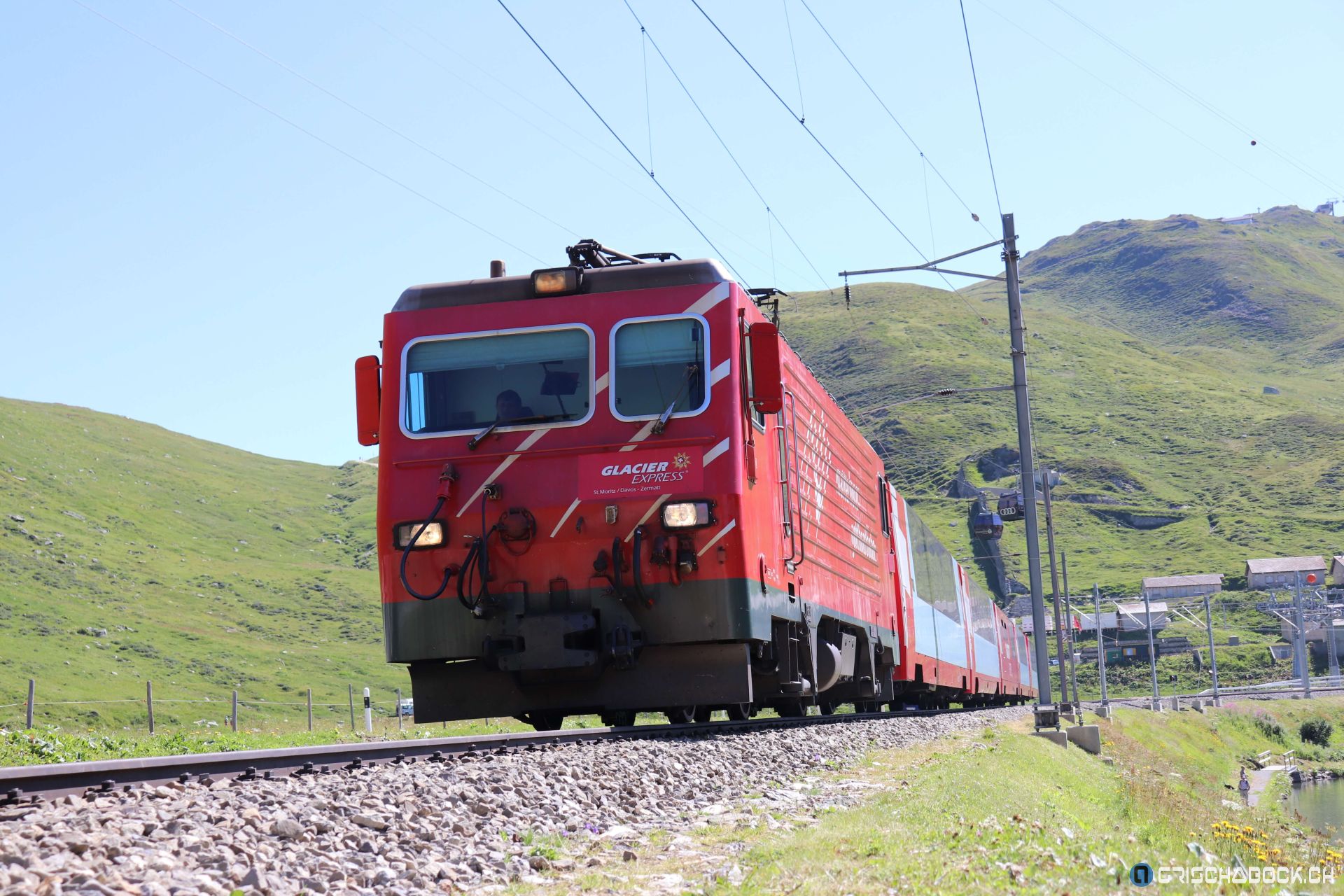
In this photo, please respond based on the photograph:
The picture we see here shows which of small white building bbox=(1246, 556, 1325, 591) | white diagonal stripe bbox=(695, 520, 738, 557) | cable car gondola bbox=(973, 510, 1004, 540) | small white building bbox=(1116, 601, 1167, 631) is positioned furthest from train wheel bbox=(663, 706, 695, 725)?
small white building bbox=(1246, 556, 1325, 591)

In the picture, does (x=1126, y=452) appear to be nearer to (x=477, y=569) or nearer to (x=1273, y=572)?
(x=1273, y=572)

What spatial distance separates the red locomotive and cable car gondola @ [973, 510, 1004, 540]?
5293cm

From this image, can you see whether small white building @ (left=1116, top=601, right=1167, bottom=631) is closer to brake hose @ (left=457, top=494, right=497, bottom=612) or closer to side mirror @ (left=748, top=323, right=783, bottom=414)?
side mirror @ (left=748, top=323, right=783, bottom=414)

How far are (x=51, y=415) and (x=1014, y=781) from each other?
384ft

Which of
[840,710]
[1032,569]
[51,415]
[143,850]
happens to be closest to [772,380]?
[143,850]

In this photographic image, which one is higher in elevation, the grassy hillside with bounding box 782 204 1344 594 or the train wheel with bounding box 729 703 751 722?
the grassy hillside with bounding box 782 204 1344 594

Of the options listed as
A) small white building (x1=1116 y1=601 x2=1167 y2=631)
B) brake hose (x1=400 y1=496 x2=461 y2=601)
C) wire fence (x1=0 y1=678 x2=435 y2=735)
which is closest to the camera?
brake hose (x1=400 y1=496 x2=461 y2=601)

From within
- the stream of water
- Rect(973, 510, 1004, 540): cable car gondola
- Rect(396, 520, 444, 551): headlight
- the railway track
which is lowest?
the stream of water

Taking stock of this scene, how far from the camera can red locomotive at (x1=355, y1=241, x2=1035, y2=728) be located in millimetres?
9984

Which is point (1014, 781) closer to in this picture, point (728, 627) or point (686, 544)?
point (728, 627)

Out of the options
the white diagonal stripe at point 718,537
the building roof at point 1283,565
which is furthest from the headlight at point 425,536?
the building roof at point 1283,565

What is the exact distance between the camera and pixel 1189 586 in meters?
120

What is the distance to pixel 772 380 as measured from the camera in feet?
34.3

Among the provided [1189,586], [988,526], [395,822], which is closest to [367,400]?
[395,822]
